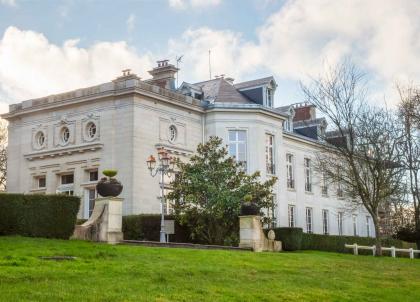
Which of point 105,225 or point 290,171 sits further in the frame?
point 290,171

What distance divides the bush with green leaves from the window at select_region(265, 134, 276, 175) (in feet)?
28.6

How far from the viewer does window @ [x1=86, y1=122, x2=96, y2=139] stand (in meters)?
33.1

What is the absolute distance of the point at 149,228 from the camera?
28953 mm

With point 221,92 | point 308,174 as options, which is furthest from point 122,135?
point 308,174

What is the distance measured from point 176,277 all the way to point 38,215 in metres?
8.35

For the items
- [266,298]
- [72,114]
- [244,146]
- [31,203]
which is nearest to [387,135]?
[244,146]

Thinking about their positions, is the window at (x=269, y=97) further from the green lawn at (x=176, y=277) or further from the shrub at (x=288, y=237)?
the green lawn at (x=176, y=277)

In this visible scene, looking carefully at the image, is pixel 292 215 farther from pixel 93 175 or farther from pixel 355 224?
pixel 93 175

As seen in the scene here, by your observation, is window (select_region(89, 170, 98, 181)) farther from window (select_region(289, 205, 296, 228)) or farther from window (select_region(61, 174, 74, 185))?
window (select_region(289, 205, 296, 228))

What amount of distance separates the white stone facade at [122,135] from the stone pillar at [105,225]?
392 inches

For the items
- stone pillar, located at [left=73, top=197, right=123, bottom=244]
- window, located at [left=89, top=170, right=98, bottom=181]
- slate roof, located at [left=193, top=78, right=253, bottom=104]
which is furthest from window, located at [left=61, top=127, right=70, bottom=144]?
stone pillar, located at [left=73, top=197, right=123, bottom=244]

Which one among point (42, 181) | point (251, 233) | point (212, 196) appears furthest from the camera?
point (42, 181)

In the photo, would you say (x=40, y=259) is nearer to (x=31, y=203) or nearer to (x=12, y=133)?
(x=31, y=203)

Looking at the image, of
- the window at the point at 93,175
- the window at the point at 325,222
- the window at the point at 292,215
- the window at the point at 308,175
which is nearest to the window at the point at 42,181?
the window at the point at 93,175
